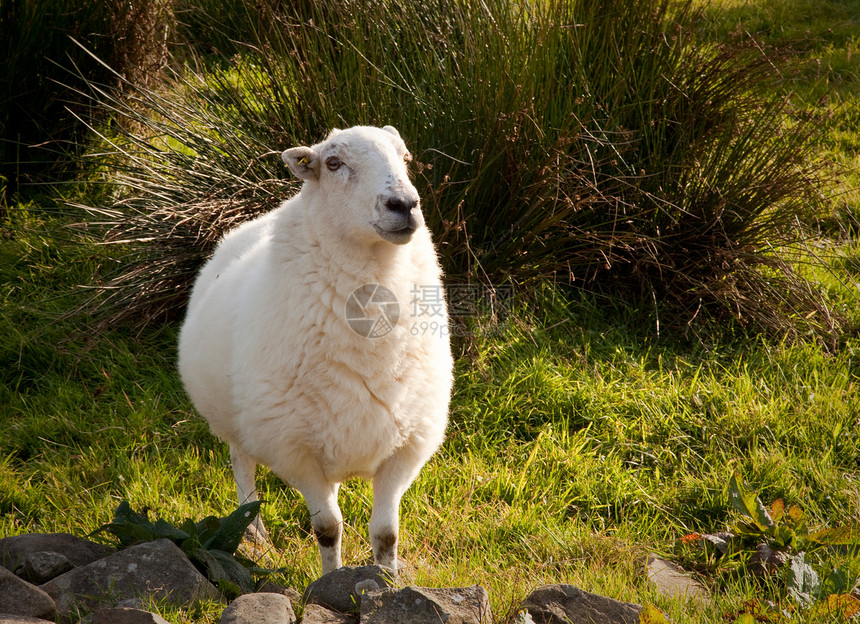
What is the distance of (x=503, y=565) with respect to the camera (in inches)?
127

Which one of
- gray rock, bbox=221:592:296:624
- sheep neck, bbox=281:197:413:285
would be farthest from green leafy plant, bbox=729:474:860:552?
gray rock, bbox=221:592:296:624

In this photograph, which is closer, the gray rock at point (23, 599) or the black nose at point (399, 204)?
the gray rock at point (23, 599)

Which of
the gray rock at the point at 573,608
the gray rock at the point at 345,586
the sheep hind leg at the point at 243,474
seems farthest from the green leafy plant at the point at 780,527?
the sheep hind leg at the point at 243,474

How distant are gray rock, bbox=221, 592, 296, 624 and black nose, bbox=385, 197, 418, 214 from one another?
1335 mm

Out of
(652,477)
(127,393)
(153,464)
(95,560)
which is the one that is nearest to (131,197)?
(127,393)

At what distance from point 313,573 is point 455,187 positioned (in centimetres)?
237

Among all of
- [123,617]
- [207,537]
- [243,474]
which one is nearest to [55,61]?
[243,474]

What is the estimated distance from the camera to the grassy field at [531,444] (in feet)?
10.8

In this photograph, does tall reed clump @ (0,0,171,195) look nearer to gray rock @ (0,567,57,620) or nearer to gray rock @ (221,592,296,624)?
gray rock @ (0,567,57,620)

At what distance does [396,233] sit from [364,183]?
250 millimetres

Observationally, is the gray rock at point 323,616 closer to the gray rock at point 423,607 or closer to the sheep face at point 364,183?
the gray rock at point 423,607

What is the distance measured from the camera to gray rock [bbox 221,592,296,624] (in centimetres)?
230

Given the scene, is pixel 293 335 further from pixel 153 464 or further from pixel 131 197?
pixel 131 197

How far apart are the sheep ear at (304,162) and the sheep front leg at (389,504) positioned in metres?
1.12
